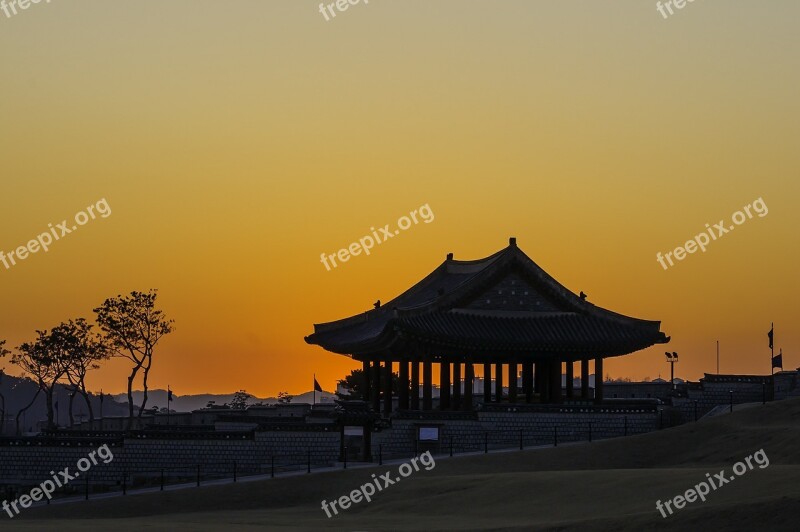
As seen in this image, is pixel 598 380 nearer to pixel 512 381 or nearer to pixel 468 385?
pixel 512 381

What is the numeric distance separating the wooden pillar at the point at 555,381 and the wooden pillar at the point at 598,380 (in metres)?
2.00

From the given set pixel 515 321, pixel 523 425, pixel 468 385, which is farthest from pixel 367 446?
pixel 515 321

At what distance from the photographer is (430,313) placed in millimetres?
80000

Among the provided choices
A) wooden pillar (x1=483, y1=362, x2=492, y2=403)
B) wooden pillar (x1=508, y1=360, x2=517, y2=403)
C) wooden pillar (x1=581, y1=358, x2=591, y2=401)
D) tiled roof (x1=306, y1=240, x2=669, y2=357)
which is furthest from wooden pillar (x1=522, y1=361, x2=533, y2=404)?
tiled roof (x1=306, y1=240, x2=669, y2=357)

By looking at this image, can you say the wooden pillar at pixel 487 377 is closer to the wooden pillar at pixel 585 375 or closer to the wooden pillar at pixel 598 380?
the wooden pillar at pixel 585 375

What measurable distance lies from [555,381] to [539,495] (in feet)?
107

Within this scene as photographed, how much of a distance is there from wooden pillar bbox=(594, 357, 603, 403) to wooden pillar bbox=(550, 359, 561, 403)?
2003 millimetres

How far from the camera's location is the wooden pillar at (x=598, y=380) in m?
80.4

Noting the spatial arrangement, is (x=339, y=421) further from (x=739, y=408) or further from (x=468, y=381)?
(x=739, y=408)

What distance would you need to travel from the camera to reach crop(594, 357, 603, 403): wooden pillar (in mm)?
80438

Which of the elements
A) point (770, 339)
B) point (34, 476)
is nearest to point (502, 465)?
point (34, 476)

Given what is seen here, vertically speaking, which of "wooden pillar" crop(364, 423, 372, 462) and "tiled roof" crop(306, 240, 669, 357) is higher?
"tiled roof" crop(306, 240, 669, 357)

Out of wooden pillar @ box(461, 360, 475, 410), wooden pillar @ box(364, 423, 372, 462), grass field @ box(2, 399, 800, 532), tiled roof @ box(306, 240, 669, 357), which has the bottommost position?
grass field @ box(2, 399, 800, 532)

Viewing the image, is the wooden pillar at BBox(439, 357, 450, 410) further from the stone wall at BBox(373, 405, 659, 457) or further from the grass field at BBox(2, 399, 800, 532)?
the grass field at BBox(2, 399, 800, 532)
